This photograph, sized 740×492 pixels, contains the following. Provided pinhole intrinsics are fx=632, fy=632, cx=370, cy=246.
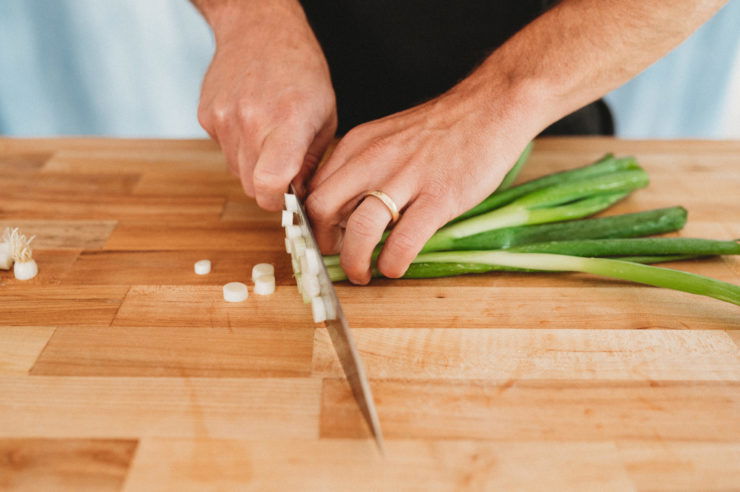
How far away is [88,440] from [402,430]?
46cm

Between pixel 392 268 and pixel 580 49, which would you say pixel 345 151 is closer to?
pixel 392 268

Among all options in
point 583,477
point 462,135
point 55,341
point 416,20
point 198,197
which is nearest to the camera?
point 583,477

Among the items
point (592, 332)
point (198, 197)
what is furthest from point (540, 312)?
point (198, 197)

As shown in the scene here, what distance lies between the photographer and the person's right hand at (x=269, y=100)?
1.30 m

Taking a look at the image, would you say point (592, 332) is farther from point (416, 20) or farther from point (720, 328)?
point (416, 20)

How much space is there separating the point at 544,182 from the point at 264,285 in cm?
72

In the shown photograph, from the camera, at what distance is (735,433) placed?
0.95 m

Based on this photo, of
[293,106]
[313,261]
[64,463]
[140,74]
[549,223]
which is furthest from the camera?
[140,74]

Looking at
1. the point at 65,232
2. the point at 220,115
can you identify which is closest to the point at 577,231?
the point at 220,115

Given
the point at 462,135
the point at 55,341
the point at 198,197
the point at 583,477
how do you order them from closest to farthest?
the point at 583,477
the point at 55,341
the point at 462,135
the point at 198,197

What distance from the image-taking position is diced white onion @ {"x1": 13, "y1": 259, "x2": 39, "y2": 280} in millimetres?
1287

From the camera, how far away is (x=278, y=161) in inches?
50.3

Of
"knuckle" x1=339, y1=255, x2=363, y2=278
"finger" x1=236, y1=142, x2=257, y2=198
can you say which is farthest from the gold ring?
"finger" x1=236, y1=142, x2=257, y2=198

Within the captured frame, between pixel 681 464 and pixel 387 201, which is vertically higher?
pixel 387 201
